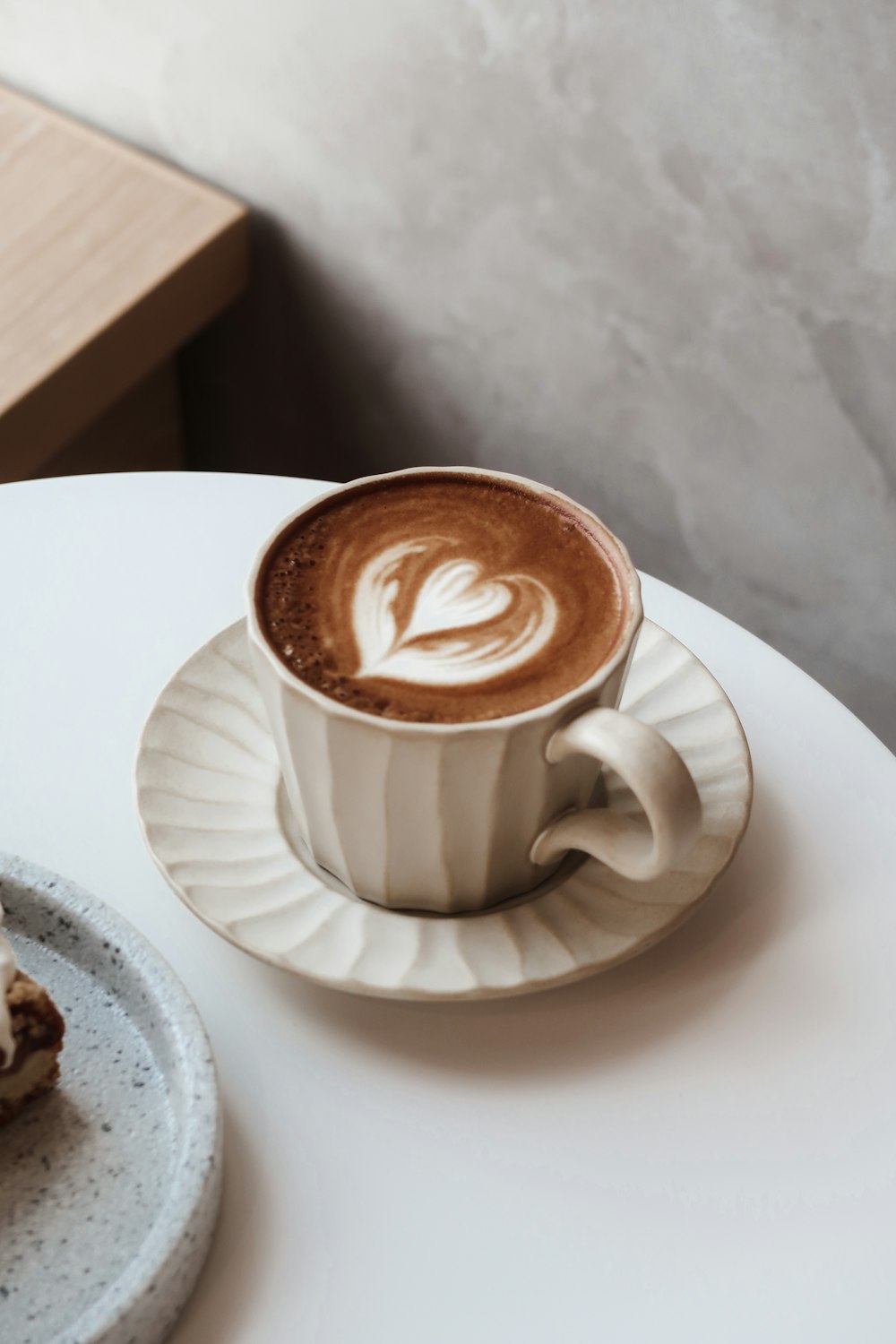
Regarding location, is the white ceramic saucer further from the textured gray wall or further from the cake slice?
the textured gray wall

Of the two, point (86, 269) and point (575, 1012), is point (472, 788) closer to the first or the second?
point (575, 1012)

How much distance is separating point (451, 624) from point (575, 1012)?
187 mm

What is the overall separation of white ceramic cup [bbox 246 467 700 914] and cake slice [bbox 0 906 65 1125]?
5.8 inches

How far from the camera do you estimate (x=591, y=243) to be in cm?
112

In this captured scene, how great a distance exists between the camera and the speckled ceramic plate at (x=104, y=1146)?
1.49 ft

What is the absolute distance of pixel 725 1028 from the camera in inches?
22.9

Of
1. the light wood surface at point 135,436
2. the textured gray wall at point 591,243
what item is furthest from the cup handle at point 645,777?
the light wood surface at point 135,436

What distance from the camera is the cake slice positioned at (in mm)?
495

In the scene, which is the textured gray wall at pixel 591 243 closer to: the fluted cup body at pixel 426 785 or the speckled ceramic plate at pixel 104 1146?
the fluted cup body at pixel 426 785

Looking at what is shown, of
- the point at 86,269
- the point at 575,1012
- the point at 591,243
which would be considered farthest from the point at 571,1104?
the point at 86,269

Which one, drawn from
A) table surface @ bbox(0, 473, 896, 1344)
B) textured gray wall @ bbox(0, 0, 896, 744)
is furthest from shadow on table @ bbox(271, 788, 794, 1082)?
textured gray wall @ bbox(0, 0, 896, 744)

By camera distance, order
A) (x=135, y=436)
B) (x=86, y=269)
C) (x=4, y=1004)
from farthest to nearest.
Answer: (x=135, y=436)
(x=86, y=269)
(x=4, y=1004)

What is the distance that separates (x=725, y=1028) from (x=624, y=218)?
0.75 meters

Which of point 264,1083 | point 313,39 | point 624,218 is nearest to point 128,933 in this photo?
point 264,1083
